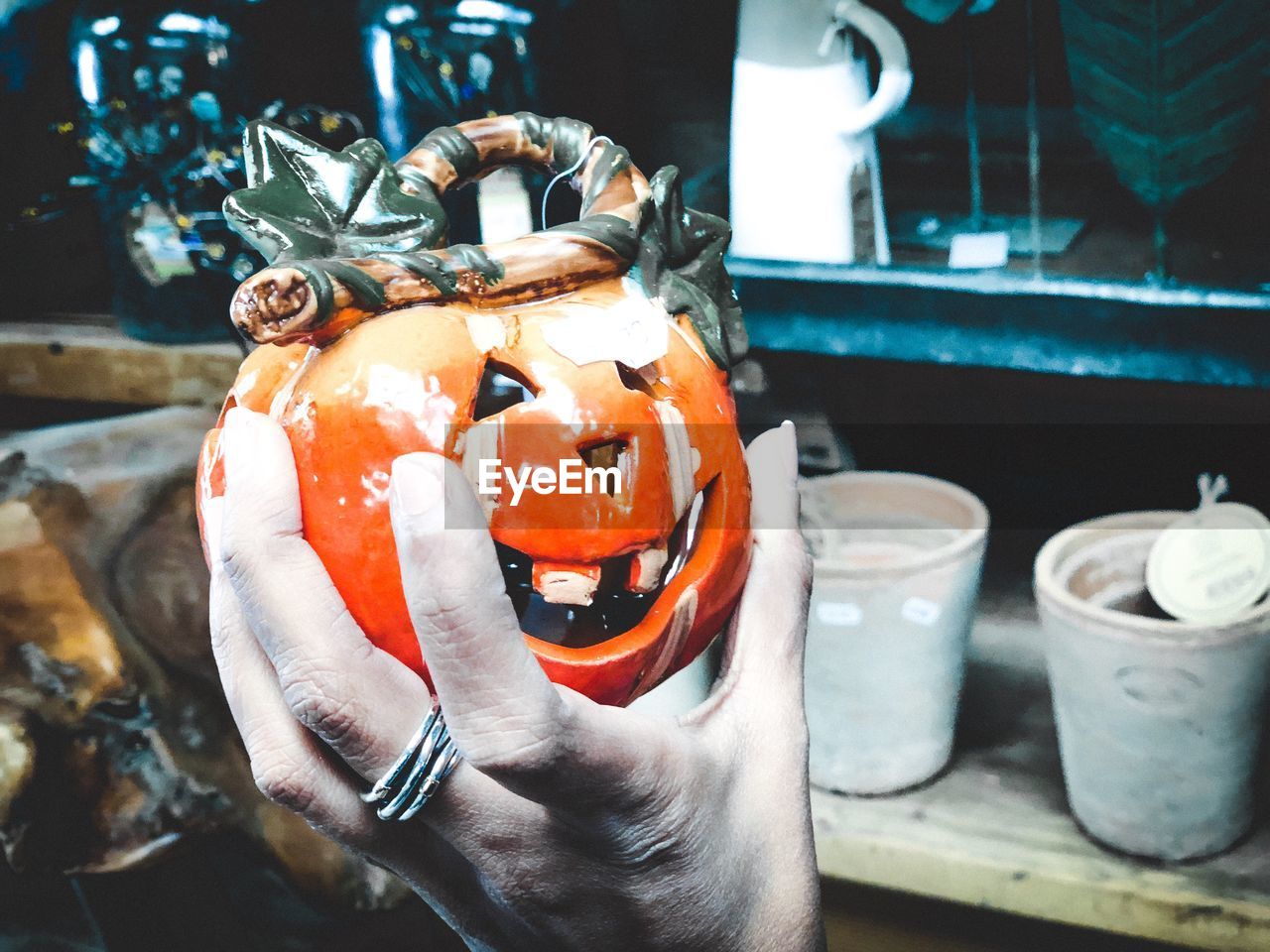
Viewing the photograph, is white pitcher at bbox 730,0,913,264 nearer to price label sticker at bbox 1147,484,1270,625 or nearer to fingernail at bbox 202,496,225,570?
price label sticker at bbox 1147,484,1270,625

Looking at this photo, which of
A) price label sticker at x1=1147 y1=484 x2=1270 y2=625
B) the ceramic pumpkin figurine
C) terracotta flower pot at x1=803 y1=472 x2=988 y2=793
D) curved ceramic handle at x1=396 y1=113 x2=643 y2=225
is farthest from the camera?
terracotta flower pot at x1=803 y1=472 x2=988 y2=793

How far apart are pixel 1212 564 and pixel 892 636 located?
0.35 metres

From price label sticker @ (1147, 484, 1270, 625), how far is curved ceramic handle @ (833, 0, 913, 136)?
58 centimetres

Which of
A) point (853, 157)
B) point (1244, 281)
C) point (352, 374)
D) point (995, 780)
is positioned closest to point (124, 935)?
A: point (995, 780)

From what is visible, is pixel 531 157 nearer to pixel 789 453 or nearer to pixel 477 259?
pixel 477 259

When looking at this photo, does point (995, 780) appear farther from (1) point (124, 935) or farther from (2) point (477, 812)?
(1) point (124, 935)

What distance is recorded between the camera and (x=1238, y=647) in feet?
4.00

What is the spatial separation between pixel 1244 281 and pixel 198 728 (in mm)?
1333

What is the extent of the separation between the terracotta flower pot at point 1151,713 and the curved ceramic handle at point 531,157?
0.73 m

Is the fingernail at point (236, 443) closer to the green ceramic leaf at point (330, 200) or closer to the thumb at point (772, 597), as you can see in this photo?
the green ceramic leaf at point (330, 200)

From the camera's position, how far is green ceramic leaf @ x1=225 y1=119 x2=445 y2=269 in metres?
0.75

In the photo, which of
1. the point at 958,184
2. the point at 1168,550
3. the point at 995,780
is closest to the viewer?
the point at 1168,550

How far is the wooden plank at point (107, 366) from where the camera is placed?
5.57 feet

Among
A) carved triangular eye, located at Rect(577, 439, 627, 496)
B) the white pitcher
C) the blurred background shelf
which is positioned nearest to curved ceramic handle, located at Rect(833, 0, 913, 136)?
the white pitcher
